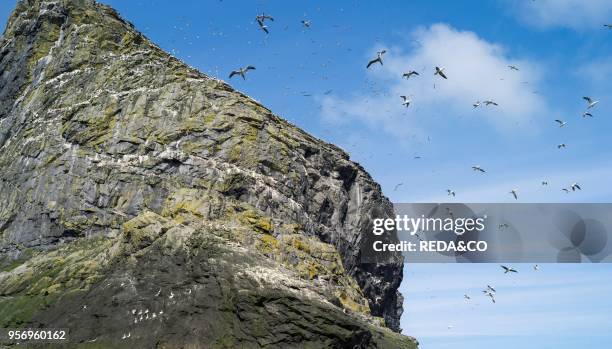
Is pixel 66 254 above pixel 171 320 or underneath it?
above

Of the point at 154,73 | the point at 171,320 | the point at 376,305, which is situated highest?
the point at 154,73

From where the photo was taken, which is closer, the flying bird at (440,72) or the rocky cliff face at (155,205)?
the flying bird at (440,72)

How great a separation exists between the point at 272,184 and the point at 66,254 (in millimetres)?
28241

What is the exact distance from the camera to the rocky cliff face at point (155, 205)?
220ft

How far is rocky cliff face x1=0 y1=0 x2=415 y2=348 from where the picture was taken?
→ 220ft

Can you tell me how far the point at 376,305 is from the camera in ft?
461

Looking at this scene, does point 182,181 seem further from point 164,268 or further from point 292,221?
point 164,268

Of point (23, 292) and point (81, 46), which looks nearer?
point (23, 292)

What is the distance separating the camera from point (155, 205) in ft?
298

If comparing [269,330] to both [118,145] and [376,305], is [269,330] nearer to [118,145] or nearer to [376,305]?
[118,145]

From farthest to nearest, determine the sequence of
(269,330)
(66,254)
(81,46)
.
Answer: (81,46) < (66,254) < (269,330)

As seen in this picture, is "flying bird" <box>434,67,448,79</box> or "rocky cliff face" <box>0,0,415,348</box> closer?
"flying bird" <box>434,67,448,79</box>

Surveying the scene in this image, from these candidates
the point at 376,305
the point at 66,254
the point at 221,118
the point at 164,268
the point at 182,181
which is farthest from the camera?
the point at 376,305

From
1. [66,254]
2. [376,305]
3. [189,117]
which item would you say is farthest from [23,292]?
[376,305]
